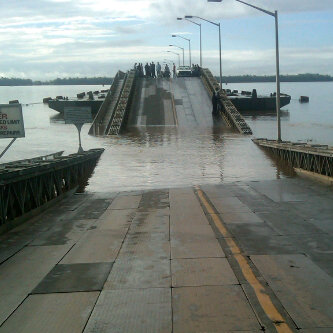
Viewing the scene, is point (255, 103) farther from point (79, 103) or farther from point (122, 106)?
point (122, 106)

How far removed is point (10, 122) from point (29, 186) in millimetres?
1561

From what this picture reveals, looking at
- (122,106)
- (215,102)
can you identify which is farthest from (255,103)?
(122,106)

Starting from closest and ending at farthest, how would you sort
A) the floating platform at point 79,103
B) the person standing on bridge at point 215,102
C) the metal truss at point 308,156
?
the metal truss at point 308,156 → the person standing on bridge at point 215,102 → the floating platform at point 79,103

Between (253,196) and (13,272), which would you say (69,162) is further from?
(13,272)

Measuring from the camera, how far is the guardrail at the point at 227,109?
4128 cm

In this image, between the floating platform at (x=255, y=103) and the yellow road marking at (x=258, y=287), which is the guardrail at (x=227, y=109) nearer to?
the floating platform at (x=255, y=103)

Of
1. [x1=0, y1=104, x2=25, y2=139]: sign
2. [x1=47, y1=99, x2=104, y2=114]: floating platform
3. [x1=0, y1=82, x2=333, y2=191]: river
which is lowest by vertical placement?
[x1=0, y1=82, x2=333, y2=191]: river

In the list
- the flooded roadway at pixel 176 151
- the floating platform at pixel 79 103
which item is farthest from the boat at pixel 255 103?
the flooded roadway at pixel 176 151

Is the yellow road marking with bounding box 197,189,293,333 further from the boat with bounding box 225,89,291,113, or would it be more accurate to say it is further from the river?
the boat with bounding box 225,89,291,113

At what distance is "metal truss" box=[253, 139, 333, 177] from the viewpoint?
1766 cm

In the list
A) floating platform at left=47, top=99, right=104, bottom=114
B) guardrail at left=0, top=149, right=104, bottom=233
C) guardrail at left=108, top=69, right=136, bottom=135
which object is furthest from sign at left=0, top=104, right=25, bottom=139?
floating platform at left=47, top=99, right=104, bottom=114

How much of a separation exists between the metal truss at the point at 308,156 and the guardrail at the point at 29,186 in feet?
28.0

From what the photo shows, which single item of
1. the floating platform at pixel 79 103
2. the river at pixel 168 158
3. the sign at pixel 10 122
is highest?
the floating platform at pixel 79 103

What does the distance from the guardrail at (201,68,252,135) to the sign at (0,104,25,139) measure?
28.4m
